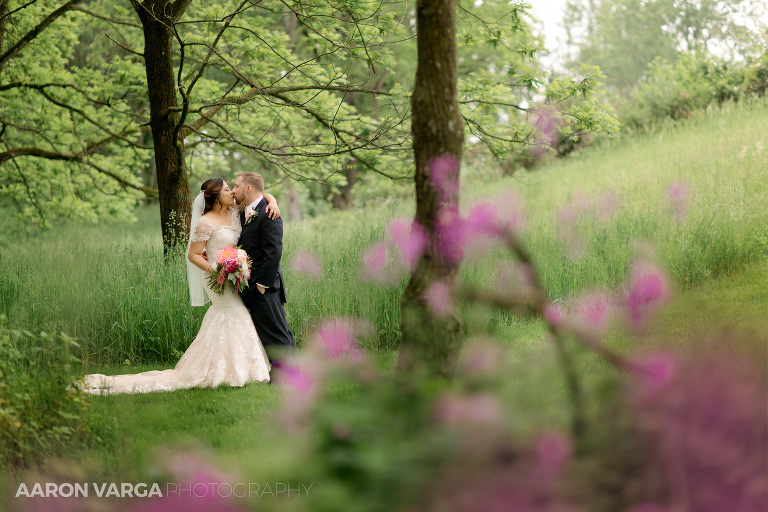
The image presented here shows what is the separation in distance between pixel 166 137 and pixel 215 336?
3.68 meters

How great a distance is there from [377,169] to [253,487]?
756 centimetres

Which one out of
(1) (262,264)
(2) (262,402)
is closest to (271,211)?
(1) (262,264)

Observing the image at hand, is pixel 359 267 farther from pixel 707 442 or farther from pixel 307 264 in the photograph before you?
pixel 707 442

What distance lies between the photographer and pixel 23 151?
10.6 meters

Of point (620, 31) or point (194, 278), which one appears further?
point (620, 31)

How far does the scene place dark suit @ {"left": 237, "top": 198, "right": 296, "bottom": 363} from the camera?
21.9ft

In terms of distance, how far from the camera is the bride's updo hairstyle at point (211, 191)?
6969mm

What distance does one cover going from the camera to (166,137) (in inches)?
365

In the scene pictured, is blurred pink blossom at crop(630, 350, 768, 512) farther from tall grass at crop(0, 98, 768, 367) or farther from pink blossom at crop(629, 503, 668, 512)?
tall grass at crop(0, 98, 768, 367)

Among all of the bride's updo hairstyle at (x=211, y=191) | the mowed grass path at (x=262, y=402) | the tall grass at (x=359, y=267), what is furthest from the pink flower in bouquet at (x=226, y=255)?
the tall grass at (x=359, y=267)

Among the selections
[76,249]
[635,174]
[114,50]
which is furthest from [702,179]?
[114,50]

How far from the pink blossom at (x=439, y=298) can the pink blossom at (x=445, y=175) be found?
0.47m

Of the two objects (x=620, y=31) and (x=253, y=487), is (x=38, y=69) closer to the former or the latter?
(x=253, y=487)

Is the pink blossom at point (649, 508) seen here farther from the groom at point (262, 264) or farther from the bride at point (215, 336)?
the bride at point (215, 336)
